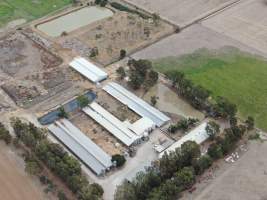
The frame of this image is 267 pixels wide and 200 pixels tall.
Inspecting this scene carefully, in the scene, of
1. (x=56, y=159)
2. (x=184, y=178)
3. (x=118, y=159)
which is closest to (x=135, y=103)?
(x=118, y=159)

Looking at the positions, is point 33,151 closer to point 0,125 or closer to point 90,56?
point 0,125

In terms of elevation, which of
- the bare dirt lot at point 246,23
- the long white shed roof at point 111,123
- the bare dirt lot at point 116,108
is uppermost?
the bare dirt lot at point 246,23

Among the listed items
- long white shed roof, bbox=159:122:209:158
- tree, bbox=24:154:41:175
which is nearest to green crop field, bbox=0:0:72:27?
tree, bbox=24:154:41:175

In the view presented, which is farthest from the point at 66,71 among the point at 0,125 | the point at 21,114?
the point at 0,125

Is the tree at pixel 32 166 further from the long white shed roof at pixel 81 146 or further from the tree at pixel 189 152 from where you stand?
the tree at pixel 189 152

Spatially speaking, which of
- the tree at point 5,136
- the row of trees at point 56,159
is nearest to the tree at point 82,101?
the row of trees at point 56,159

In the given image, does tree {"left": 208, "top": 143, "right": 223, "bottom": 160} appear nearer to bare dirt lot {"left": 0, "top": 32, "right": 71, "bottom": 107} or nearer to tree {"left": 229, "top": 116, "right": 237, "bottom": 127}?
tree {"left": 229, "top": 116, "right": 237, "bottom": 127}

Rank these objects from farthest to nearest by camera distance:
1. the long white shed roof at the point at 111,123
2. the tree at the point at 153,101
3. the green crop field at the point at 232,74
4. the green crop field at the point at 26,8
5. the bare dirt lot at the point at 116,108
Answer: the green crop field at the point at 26,8 → the tree at the point at 153,101 → the green crop field at the point at 232,74 → the bare dirt lot at the point at 116,108 → the long white shed roof at the point at 111,123
